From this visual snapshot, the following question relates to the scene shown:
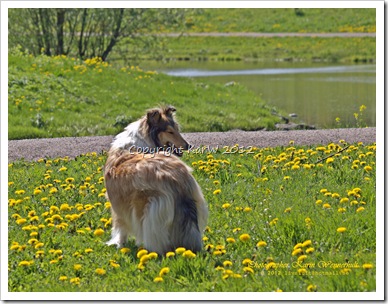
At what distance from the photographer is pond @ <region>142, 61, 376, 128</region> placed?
61.8 feet

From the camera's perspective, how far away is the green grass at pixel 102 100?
15.6 m

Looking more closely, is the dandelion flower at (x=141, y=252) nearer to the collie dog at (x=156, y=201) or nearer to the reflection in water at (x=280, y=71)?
the collie dog at (x=156, y=201)

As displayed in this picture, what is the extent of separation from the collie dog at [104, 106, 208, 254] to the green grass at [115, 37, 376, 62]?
91.6 ft

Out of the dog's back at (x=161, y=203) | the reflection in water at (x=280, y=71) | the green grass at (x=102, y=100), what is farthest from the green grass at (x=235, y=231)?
the reflection in water at (x=280, y=71)

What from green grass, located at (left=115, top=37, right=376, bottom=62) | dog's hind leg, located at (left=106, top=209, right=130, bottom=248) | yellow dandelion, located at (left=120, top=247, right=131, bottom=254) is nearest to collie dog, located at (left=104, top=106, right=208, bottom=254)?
dog's hind leg, located at (left=106, top=209, right=130, bottom=248)

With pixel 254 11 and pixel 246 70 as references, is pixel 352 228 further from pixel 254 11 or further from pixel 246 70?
pixel 254 11

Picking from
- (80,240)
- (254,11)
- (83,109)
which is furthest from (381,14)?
(254,11)

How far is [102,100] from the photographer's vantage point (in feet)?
57.9

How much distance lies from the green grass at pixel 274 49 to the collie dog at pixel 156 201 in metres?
27.9

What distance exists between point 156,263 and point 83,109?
11118 millimetres

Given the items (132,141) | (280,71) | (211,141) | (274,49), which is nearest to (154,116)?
(132,141)

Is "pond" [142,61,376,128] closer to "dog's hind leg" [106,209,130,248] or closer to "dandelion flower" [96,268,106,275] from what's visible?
"dog's hind leg" [106,209,130,248]

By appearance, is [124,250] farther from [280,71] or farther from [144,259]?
[280,71]

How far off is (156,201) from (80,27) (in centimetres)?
1966
